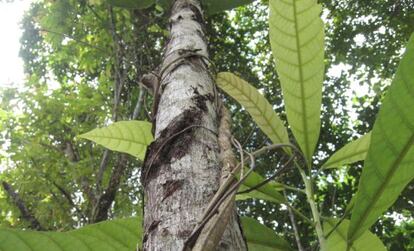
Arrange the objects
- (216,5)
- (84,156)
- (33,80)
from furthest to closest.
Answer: (33,80) → (84,156) → (216,5)

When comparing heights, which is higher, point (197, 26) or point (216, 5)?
point (216, 5)

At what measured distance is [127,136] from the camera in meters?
1.01

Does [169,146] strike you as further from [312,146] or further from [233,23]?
[233,23]

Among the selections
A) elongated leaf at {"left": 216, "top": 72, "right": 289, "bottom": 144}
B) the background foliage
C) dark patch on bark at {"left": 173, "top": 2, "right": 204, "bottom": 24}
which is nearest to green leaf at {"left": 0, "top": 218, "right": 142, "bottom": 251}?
elongated leaf at {"left": 216, "top": 72, "right": 289, "bottom": 144}

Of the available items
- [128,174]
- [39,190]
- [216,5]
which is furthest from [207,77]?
[128,174]

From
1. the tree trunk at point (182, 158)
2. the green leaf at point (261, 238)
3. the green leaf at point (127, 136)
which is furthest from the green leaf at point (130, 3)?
the green leaf at point (261, 238)

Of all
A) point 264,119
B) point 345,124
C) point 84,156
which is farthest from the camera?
point 345,124

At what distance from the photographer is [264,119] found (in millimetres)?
992

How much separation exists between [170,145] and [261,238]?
0.28 meters

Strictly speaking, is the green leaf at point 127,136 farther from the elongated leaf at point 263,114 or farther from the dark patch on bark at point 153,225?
the dark patch on bark at point 153,225

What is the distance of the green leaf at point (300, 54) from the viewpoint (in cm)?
85

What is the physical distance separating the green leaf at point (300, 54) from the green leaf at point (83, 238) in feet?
1.23

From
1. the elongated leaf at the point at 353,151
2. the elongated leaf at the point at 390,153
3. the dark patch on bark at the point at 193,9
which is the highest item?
the dark patch on bark at the point at 193,9

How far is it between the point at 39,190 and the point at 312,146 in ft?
9.63
